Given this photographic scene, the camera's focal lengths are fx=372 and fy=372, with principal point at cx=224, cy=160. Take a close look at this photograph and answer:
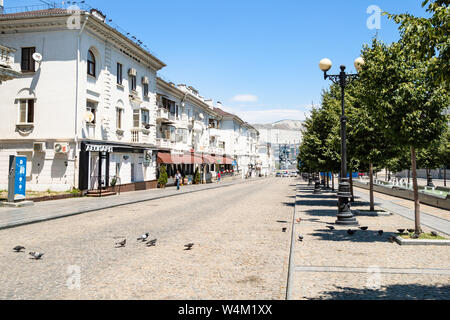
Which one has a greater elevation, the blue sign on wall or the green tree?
the green tree

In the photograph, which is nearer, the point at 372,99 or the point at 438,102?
the point at 438,102

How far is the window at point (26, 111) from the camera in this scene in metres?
24.9

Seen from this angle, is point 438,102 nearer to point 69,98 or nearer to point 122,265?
point 122,265

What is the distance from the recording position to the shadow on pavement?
5168 millimetres

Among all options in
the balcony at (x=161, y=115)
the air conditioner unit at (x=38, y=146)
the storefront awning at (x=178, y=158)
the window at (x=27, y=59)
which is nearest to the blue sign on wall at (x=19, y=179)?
the air conditioner unit at (x=38, y=146)

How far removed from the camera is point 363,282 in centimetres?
594

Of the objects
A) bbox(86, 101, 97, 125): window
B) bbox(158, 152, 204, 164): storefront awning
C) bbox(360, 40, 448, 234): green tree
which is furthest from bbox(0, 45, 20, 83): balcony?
bbox(158, 152, 204, 164): storefront awning

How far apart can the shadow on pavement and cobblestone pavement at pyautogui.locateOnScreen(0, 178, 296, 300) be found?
830 mm

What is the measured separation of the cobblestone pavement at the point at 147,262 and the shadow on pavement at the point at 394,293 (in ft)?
2.72

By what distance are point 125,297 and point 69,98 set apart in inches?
861

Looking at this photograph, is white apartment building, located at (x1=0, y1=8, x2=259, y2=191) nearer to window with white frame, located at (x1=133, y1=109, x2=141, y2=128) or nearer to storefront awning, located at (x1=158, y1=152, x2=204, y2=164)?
window with white frame, located at (x1=133, y1=109, x2=141, y2=128)

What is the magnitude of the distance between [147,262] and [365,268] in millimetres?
4159

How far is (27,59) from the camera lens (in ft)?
82.3
